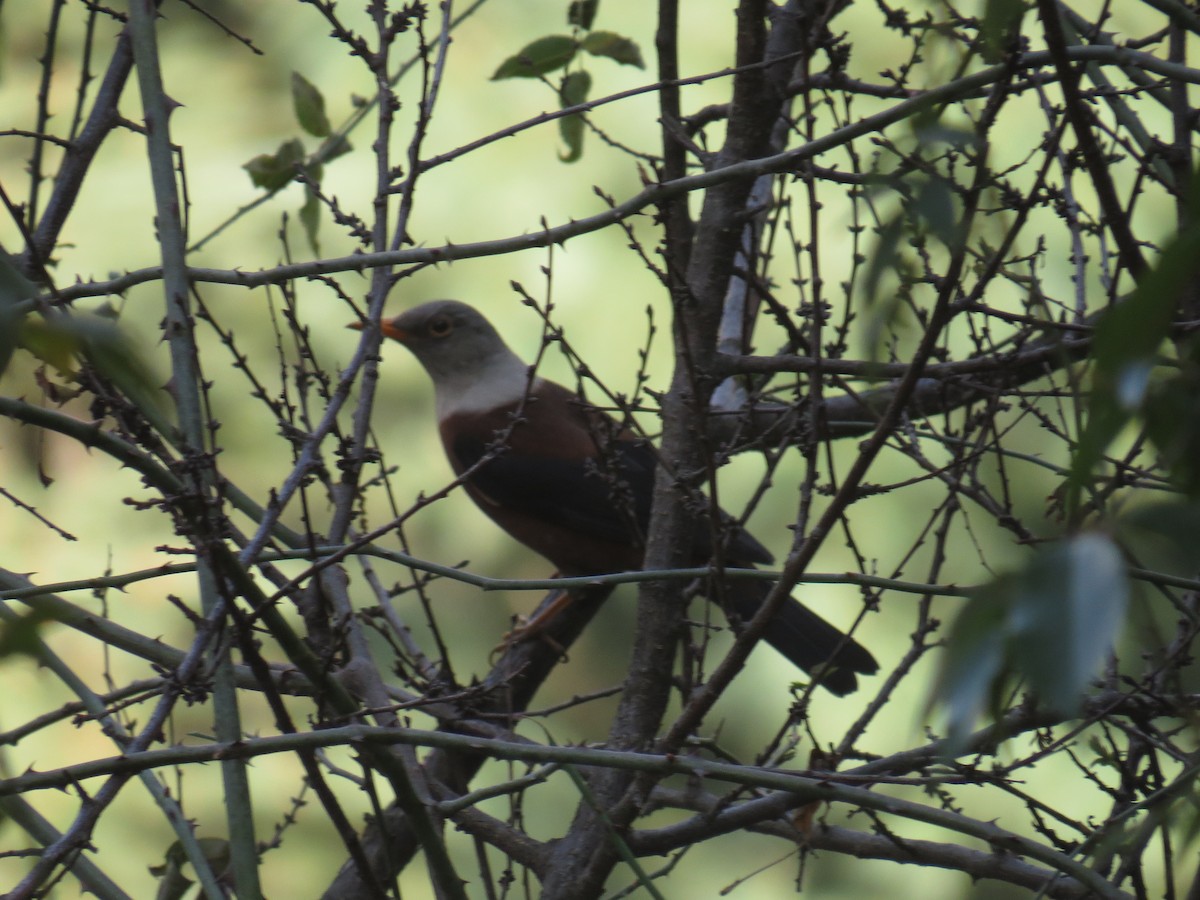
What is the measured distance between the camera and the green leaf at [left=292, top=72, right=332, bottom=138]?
8.02 feet

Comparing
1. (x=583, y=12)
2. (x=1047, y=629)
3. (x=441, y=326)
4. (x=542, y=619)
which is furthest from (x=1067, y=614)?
(x=441, y=326)

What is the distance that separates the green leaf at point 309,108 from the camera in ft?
8.02

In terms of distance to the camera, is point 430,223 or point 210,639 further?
point 430,223

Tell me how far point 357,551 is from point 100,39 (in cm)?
493

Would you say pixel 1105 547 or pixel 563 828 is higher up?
pixel 563 828

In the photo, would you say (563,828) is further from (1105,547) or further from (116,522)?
(1105,547)

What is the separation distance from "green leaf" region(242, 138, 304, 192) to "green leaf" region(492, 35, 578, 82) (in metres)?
0.41

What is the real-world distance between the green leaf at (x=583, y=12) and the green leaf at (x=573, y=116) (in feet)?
0.36

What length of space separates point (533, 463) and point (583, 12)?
195 cm

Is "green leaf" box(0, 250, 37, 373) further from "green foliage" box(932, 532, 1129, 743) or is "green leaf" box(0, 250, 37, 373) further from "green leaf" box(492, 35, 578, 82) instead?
"green leaf" box(492, 35, 578, 82)

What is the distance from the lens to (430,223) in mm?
A: 4945

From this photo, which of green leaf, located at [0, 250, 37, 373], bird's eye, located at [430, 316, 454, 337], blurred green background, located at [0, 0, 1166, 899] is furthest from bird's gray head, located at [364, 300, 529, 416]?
green leaf, located at [0, 250, 37, 373]

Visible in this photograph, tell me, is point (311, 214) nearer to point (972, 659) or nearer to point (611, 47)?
point (611, 47)

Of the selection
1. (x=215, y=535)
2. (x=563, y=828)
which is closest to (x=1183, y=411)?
(x=215, y=535)
